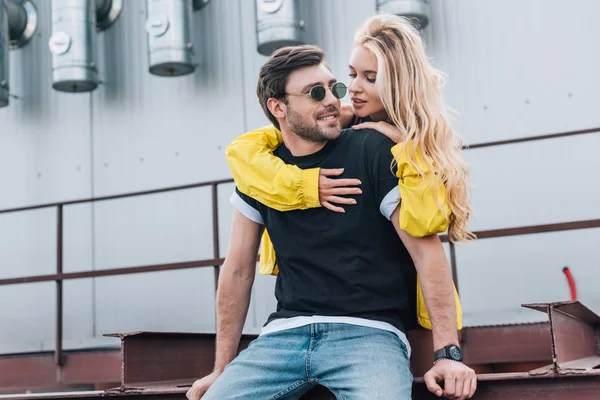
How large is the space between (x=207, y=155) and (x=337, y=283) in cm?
515

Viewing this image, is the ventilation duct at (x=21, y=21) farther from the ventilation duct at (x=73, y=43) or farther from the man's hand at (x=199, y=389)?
the man's hand at (x=199, y=389)

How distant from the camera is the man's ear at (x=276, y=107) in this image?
3006 millimetres

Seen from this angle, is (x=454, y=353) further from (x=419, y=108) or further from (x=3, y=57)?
(x=3, y=57)

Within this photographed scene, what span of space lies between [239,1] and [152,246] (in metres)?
2.39

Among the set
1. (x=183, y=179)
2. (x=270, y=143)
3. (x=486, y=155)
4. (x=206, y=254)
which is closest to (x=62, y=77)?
(x=183, y=179)

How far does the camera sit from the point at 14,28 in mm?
8805

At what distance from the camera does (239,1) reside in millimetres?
7934

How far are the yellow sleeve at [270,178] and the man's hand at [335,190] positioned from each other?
20 mm

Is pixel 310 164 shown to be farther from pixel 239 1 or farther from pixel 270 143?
pixel 239 1

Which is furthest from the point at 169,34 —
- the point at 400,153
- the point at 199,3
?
the point at 400,153

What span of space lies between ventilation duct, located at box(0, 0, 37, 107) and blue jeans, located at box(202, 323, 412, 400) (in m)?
6.49

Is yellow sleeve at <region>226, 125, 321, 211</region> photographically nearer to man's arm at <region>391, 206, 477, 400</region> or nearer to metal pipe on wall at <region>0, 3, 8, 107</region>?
man's arm at <region>391, 206, 477, 400</region>

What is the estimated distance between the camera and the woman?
2.67 m

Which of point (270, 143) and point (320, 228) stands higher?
point (270, 143)
